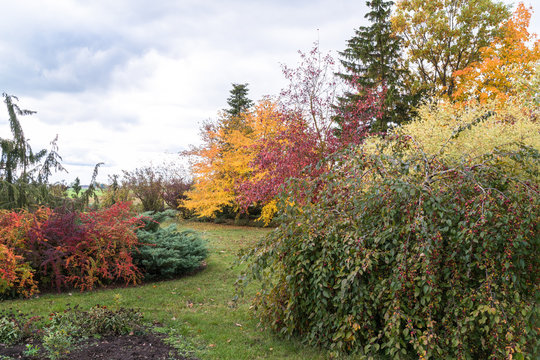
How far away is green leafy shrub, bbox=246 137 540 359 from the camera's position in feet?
9.81

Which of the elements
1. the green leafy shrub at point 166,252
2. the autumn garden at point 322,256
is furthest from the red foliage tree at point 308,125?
the green leafy shrub at point 166,252

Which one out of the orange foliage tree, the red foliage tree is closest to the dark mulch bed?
the red foliage tree

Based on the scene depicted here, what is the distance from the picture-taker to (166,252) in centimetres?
674

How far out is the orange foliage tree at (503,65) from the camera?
48.6 feet

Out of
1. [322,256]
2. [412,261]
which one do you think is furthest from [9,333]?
[412,261]

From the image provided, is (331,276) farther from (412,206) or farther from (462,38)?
(462,38)

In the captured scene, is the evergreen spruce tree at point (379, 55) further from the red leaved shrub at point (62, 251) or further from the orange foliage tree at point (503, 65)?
the red leaved shrub at point (62, 251)

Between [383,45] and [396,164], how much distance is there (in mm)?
16300

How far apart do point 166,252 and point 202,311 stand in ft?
6.51

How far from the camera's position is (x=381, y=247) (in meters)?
3.67

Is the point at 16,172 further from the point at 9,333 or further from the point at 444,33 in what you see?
the point at 444,33

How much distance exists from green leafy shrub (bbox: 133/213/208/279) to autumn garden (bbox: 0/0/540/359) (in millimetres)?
44

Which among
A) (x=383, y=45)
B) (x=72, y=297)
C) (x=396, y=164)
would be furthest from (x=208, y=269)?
(x=383, y=45)

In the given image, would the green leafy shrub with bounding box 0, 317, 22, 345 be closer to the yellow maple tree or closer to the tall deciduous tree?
the yellow maple tree
